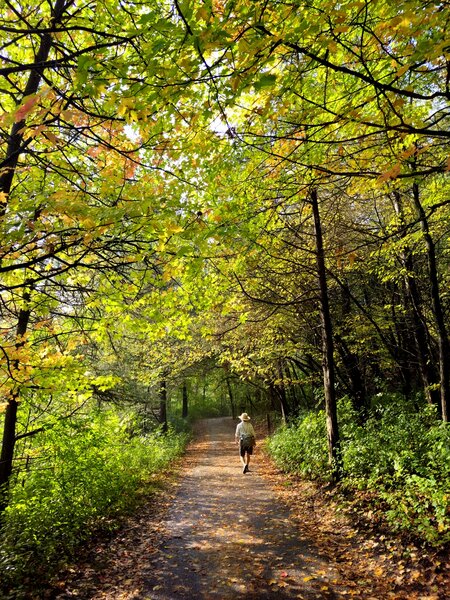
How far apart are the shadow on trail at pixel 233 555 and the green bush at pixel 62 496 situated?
4.16 feet

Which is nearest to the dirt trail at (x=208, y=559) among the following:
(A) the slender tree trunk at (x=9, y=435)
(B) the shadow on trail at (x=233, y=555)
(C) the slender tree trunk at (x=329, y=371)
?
(B) the shadow on trail at (x=233, y=555)

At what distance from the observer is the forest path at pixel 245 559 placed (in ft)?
14.5

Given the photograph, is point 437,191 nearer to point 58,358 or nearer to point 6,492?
point 58,358

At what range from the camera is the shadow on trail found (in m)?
4.59

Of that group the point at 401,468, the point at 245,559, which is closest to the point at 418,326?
the point at 401,468

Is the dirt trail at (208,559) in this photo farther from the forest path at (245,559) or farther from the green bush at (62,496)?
the green bush at (62,496)

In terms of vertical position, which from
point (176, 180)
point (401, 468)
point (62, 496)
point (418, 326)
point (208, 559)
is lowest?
point (208, 559)

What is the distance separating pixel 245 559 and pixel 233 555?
0.86 feet

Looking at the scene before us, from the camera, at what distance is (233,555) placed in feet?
18.5

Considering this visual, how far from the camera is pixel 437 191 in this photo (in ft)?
22.0

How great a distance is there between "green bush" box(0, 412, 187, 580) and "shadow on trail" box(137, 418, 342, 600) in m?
1.27

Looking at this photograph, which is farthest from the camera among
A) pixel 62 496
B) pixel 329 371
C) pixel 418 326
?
pixel 418 326

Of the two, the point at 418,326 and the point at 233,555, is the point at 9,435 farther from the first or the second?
the point at 418,326

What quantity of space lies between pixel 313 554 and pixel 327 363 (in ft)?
13.5
